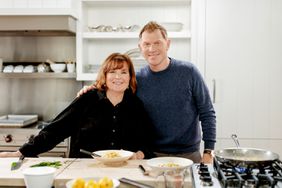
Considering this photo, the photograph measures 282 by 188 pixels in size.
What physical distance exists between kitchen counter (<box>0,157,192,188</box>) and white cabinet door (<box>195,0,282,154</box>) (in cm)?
156

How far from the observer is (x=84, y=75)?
354 centimetres

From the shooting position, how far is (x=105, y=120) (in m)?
2.38

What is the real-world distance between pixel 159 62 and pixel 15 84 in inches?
75.4

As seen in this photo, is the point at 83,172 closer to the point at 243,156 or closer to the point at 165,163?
the point at 165,163

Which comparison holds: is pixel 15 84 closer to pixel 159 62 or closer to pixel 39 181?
pixel 159 62

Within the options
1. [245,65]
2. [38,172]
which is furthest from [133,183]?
[245,65]

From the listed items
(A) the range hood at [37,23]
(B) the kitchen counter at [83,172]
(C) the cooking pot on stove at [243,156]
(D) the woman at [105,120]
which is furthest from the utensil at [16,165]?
(A) the range hood at [37,23]

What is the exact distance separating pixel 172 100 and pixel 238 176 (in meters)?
1.02

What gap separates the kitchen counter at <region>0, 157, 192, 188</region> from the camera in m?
1.74

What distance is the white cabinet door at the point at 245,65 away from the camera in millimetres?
3365

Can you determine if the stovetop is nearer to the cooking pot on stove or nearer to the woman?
the cooking pot on stove

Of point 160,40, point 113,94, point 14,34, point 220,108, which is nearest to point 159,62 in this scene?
point 160,40

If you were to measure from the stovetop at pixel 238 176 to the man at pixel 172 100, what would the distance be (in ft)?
2.43

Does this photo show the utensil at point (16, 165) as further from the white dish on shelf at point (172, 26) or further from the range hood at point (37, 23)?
the white dish on shelf at point (172, 26)
